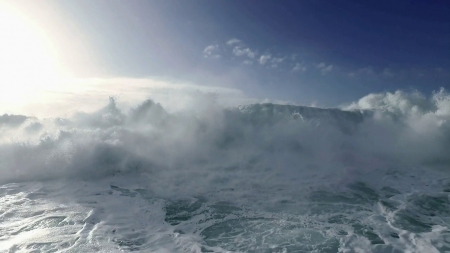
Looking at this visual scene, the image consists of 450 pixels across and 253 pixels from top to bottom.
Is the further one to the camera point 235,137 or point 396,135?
point 396,135

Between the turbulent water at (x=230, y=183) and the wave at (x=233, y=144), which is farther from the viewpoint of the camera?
the wave at (x=233, y=144)

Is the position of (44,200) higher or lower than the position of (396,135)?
lower

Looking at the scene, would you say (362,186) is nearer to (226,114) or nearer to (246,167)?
(246,167)

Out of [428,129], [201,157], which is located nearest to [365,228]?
[201,157]

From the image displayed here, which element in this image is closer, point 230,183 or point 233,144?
point 230,183

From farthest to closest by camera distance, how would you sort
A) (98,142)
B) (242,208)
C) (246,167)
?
1. (98,142)
2. (246,167)
3. (242,208)

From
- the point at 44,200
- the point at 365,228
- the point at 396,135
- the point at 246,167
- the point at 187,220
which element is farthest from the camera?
the point at 396,135

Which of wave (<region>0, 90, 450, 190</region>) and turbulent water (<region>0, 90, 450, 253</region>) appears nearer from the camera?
turbulent water (<region>0, 90, 450, 253</region>)

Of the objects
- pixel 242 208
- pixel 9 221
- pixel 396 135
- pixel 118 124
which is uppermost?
pixel 396 135
